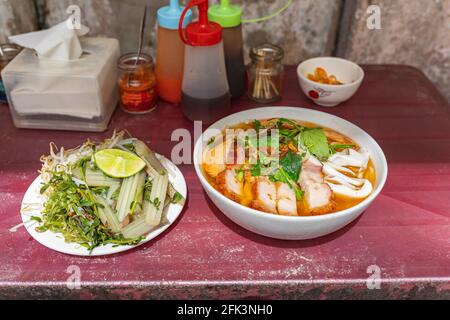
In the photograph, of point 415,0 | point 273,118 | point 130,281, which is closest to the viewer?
point 130,281

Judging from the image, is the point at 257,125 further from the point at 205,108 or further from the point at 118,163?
the point at 118,163

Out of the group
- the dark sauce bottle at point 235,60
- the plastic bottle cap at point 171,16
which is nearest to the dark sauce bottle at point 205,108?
the dark sauce bottle at point 235,60

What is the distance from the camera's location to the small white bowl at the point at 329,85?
1633mm

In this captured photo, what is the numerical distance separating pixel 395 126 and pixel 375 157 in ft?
1.33

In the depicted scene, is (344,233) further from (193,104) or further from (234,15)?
(234,15)

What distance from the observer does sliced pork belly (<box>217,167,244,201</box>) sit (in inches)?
46.1

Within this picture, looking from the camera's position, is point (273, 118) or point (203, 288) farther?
point (273, 118)

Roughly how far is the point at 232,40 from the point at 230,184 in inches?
26.2

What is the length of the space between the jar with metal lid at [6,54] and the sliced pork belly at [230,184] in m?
1.00

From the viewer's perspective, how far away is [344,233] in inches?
46.8

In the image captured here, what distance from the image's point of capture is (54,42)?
1.51 metres

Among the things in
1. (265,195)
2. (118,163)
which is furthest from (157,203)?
(265,195)

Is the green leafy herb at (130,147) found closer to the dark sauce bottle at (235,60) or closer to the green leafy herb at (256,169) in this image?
the green leafy herb at (256,169)
